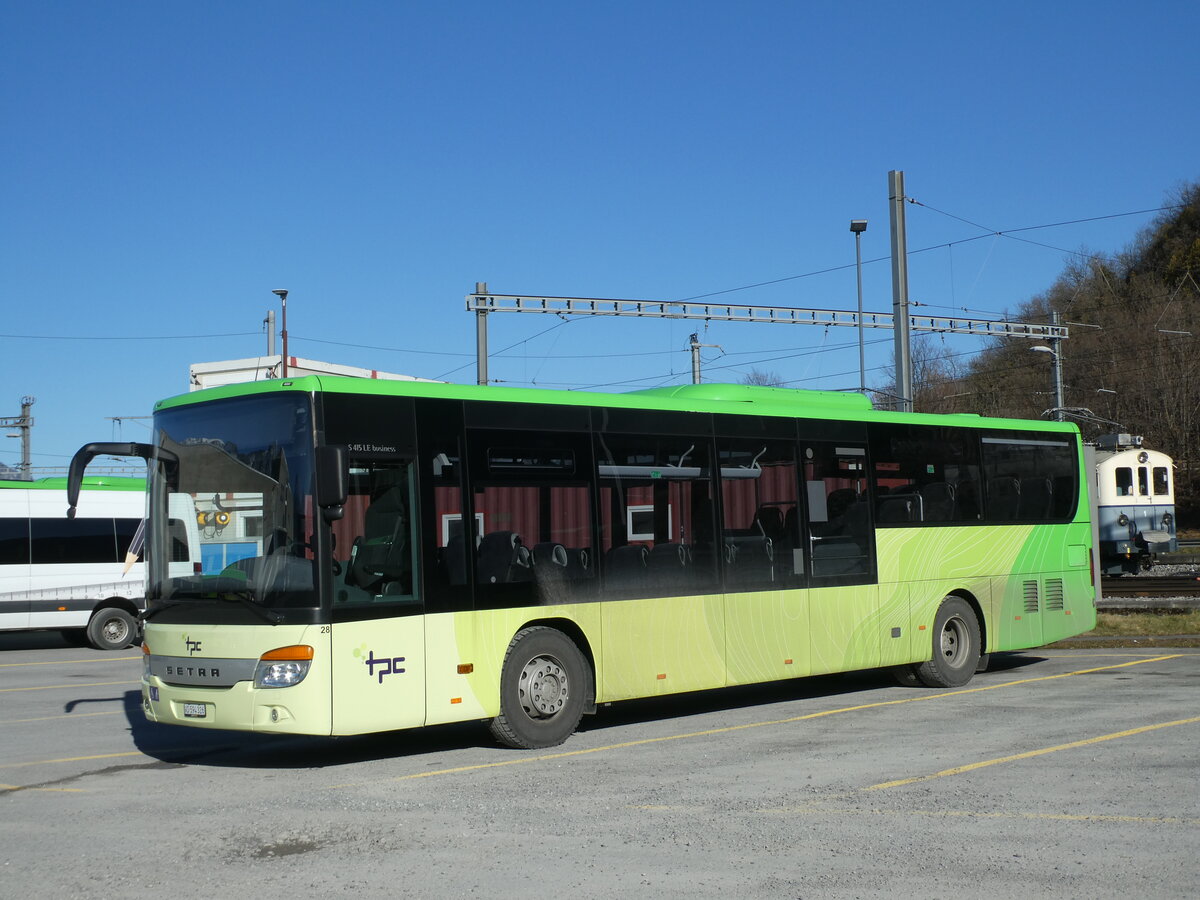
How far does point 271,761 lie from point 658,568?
369 centimetres

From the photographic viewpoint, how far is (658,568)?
39.7 ft

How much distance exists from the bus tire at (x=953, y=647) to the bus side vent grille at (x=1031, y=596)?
967 millimetres

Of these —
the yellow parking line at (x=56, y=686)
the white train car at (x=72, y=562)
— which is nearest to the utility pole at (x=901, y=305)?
the yellow parking line at (x=56, y=686)

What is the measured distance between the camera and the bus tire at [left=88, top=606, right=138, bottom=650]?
24.5 meters

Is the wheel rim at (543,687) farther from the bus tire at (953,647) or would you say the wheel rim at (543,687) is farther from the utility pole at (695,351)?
the utility pole at (695,351)

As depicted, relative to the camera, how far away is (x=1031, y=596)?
1638 cm

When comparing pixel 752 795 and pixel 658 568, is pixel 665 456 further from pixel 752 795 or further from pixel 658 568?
pixel 752 795

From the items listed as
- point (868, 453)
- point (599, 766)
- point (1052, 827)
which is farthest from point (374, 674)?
point (868, 453)

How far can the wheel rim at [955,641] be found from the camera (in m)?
15.3

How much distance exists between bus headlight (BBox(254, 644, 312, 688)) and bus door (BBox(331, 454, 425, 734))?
0.72ft

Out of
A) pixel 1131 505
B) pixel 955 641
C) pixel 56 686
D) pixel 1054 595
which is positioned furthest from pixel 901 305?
pixel 1131 505

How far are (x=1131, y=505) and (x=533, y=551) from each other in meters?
34.3

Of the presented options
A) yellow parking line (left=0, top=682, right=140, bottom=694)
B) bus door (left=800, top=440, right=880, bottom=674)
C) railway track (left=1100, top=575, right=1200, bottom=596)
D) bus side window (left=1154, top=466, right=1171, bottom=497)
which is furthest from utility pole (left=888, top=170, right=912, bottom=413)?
bus side window (left=1154, top=466, right=1171, bottom=497)

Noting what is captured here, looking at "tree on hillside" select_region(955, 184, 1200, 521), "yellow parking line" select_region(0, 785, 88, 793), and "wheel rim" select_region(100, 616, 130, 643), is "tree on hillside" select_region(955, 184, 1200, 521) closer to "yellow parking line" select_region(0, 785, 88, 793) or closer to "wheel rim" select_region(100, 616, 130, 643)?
"wheel rim" select_region(100, 616, 130, 643)
